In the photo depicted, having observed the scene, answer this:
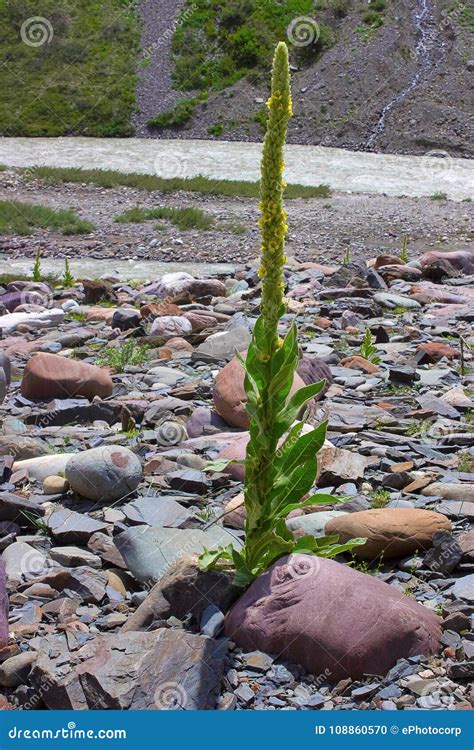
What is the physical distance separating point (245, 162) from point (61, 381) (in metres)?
32.9

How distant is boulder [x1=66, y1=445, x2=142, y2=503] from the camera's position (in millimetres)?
5523

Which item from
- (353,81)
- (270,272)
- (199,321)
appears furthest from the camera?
(353,81)

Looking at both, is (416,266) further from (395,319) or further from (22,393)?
(22,393)

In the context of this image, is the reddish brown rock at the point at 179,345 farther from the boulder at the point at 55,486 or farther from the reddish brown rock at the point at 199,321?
the boulder at the point at 55,486

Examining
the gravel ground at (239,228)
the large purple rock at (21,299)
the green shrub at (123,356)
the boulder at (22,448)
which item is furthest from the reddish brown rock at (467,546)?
the gravel ground at (239,228)

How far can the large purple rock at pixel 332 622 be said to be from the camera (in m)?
3.77

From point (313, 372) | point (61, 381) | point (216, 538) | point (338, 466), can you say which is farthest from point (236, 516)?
point (61, 381)

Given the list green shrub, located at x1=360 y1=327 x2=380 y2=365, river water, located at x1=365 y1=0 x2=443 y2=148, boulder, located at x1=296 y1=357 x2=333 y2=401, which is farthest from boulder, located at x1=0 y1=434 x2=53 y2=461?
river water, located at x1=365 y1=0 x2=443 y2=148

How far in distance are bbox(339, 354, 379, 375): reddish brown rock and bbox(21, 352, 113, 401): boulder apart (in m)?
2.31

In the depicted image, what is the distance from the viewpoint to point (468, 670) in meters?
3.71

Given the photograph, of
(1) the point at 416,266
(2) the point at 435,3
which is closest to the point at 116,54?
(2) the point at 435,3

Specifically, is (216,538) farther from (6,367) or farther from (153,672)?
(6,367)

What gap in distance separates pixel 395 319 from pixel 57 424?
5.51 metres

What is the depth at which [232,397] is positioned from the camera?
278 inches
